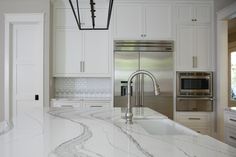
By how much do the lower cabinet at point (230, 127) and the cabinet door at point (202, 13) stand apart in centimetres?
184

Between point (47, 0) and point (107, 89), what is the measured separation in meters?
1.98

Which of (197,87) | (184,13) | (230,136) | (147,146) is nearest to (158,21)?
(184,13)

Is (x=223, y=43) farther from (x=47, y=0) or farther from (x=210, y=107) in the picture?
(x=47, y=0)

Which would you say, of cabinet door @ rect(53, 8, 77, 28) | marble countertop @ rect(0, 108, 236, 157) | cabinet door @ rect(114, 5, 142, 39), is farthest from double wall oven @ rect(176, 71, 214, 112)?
marble countertop @ rect(0, 108, 236, 157)

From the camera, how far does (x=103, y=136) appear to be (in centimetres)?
132

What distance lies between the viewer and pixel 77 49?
183 inches

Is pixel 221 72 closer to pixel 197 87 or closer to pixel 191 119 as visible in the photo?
pixel 197 87

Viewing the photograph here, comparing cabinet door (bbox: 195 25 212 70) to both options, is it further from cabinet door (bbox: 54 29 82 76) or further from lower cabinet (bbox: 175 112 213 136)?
cabinet door (bbox: 54 29 82 76)

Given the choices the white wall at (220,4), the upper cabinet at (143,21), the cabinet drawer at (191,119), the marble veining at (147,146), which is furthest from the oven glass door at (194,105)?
the marble veining at (147,146)

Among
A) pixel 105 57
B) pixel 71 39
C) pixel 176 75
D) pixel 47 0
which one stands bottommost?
pixel 176 75

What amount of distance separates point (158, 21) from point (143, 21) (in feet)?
0.89

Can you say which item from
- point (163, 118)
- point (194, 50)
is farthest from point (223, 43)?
point (163, 118)

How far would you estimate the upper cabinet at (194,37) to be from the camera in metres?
4.53

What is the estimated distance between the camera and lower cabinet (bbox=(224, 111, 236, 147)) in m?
3.34
